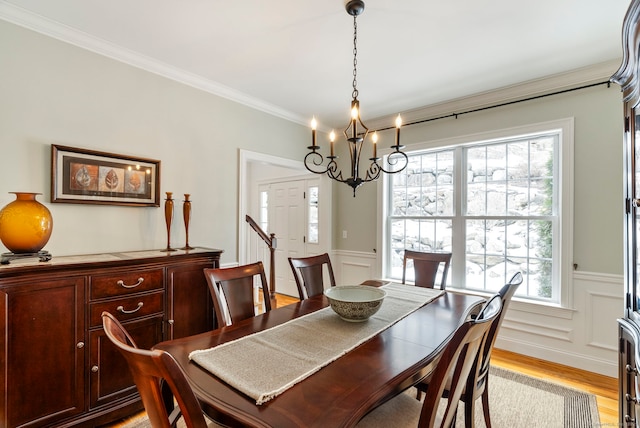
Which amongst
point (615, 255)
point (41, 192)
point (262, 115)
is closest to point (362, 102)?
point (262, 115)

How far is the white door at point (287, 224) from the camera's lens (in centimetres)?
489

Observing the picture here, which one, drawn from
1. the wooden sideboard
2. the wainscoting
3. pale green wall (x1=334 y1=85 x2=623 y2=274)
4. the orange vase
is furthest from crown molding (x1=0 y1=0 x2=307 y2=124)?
the wainscoting

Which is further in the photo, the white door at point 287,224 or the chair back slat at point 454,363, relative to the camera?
the white door at point 287,224

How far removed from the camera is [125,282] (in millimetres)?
1962

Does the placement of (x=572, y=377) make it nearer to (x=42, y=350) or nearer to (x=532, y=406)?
(x=532, y=406)

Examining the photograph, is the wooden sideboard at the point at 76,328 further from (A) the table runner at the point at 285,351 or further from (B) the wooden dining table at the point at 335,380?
(A) the table runner at the point at 285,351

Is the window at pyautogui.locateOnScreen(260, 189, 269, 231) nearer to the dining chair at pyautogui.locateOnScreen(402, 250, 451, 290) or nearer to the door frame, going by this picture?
the door frame

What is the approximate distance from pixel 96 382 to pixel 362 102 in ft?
11.2

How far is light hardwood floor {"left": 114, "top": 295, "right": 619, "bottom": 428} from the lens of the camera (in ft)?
6.86

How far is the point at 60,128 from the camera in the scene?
2072 mm

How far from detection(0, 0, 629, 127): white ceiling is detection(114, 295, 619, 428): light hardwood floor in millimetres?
2657

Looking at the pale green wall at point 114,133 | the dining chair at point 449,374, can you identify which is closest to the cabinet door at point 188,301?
the pale green wall at point 114,133

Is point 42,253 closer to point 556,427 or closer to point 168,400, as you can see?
point 168,400

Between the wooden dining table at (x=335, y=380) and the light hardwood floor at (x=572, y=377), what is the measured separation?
1363 millimetres
